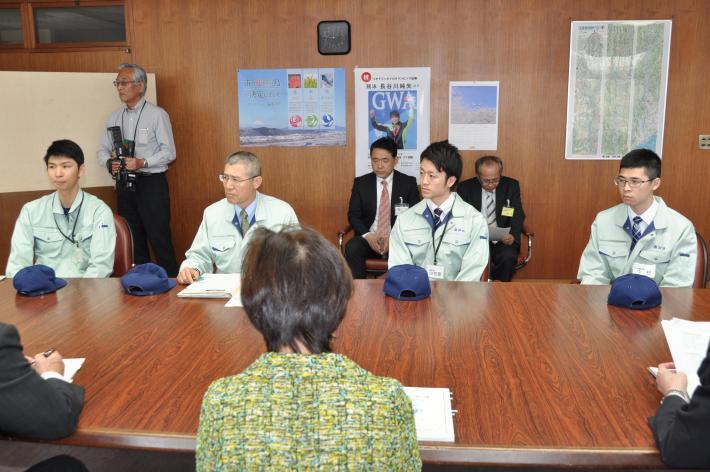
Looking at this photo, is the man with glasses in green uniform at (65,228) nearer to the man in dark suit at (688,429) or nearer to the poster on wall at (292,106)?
the poster on wall at (292,106)

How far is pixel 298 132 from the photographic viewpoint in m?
5.30

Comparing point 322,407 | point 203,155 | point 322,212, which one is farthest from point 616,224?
point 203,155

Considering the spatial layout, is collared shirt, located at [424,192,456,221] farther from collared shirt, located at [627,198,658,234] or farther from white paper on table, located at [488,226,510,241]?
white paper on table, located at [488,226,510,241]

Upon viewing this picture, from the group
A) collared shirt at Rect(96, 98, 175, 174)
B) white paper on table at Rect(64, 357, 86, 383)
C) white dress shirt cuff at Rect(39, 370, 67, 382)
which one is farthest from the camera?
collared shirt at Rect(96, 98, 175, 174)

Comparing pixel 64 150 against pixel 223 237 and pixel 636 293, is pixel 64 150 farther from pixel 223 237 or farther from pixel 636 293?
pixel 636 293

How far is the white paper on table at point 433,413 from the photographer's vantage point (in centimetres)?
128

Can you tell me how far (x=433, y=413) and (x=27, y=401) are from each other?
35.8 inches

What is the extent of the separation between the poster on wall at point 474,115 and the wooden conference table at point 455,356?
2.83 metres

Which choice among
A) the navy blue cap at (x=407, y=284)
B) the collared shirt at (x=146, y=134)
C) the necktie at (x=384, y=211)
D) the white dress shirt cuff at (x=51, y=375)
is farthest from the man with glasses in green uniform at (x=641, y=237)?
the collared shirt at (x=146, y=134)

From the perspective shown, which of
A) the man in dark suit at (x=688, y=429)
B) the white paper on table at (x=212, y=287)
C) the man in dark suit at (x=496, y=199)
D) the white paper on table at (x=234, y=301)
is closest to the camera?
the man in dark suit at (x=688, y=429)

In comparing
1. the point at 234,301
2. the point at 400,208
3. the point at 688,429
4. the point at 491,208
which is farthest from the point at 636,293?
the point at 491,208

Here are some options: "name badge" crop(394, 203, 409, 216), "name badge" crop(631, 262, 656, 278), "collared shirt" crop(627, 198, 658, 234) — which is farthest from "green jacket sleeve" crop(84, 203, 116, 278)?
"collared shirt" crop(627, 198, 658, 234)

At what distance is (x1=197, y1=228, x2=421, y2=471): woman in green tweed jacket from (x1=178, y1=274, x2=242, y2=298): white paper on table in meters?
1.25

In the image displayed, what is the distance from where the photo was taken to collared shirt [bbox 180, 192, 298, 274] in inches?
122
